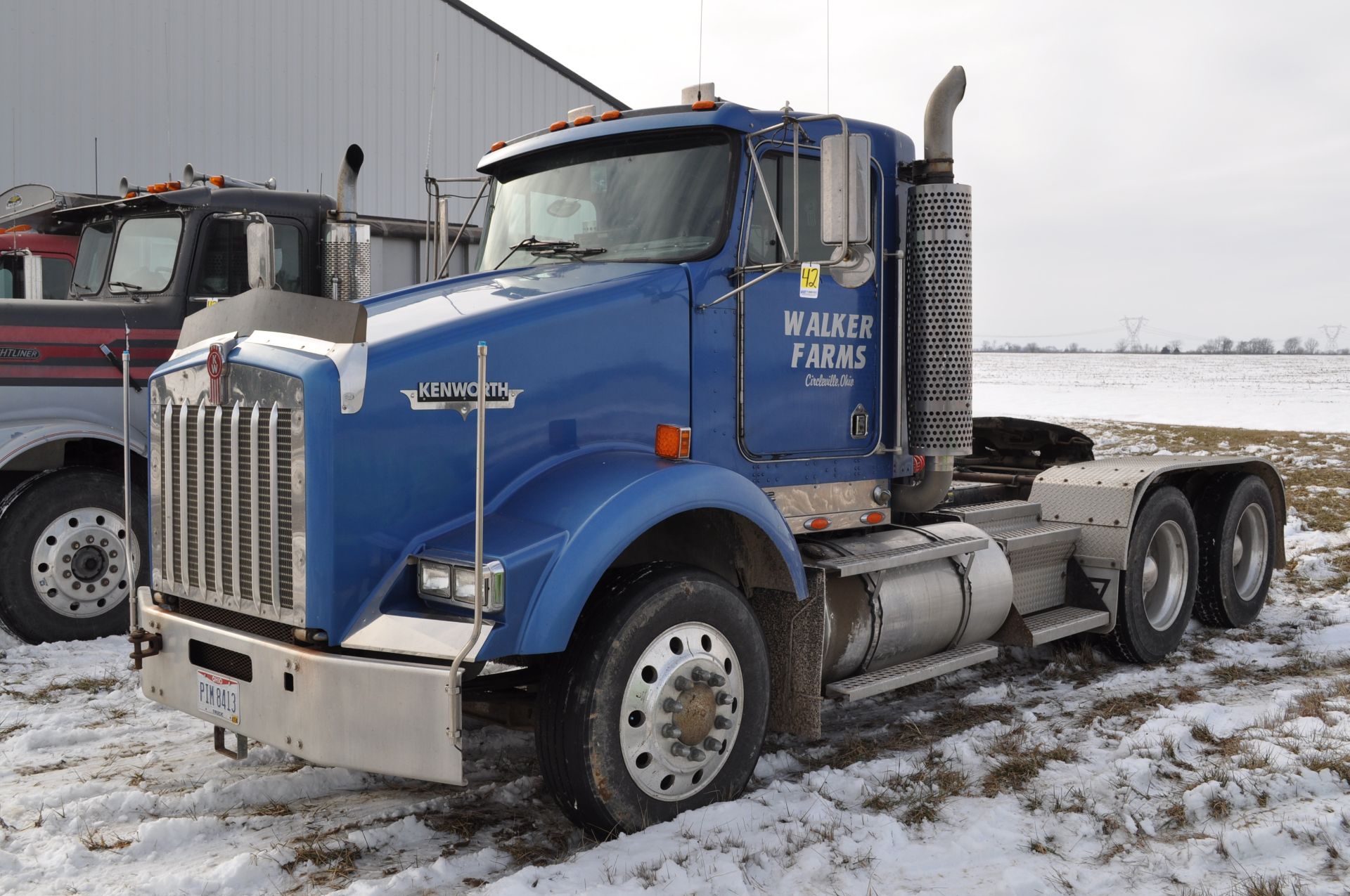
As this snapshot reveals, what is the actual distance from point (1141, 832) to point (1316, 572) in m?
6.39

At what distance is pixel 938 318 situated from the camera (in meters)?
5.67

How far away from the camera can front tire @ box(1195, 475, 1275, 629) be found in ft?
25.7

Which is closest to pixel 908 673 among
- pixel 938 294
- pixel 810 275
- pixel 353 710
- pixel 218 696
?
pixel 938 294

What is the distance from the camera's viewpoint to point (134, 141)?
15242 mm

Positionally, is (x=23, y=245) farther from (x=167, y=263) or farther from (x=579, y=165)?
(x=579, y=165)

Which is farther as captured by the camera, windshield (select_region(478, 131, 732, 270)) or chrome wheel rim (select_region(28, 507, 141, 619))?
chrome wheel rim (select_region(28, 507, 141, 619))

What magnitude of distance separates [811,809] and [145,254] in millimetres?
5968

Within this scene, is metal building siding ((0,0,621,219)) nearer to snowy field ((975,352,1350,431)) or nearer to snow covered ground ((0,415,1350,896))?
snow covered ground ((0,415,1350,896))

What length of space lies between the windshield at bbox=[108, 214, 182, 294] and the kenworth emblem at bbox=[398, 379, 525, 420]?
4580 mm

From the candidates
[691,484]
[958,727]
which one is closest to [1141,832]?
[958,727]

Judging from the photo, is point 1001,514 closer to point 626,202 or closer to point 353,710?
point 626,202

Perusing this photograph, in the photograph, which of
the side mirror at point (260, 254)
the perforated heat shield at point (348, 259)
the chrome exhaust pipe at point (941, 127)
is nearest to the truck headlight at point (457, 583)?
the side mirror at point (260, 254)

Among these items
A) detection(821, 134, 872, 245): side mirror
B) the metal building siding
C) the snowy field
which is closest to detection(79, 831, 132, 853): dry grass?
detection(821, 134, 872, 245): side mirror

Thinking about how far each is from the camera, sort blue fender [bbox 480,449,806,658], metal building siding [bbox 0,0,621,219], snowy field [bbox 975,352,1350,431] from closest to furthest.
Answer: blue fender [bbox 480,449,806,658], metal building siding [bbox 0,0,621,219], snowy field [bbox 975,352,1350,431]
